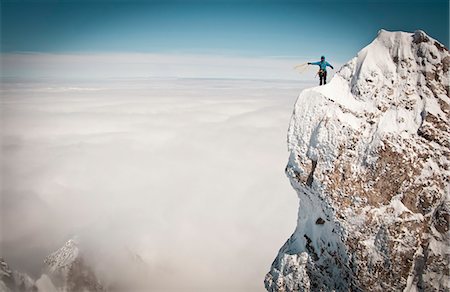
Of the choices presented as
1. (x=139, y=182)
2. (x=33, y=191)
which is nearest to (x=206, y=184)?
(x=139, y=182)

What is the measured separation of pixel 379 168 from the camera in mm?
17047

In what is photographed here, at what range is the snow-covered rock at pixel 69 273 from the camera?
6825cm

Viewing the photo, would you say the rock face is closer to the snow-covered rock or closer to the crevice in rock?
the crevice in rock

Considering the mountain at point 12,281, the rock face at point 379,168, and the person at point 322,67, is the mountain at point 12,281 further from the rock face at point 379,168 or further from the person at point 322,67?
the person at point 322,67

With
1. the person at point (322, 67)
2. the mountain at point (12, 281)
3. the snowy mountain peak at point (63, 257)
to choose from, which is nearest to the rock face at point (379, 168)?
the person at point (322, 67)

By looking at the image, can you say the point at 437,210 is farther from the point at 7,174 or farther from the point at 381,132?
the point at 7,174

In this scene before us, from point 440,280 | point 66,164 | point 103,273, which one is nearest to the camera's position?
point 440,280

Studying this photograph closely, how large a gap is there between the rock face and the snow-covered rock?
239 feet

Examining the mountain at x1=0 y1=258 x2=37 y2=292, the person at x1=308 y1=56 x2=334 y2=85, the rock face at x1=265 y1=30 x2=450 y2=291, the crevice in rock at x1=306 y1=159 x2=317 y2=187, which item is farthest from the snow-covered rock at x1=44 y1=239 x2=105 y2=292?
the person at x1=308 y1=56 x2=334 y2=85

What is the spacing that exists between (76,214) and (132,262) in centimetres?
5186

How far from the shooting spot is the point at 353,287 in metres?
17.3

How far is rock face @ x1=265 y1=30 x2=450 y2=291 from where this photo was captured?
16438 millimetres

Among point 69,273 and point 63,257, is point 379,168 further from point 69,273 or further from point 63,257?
point 63,257

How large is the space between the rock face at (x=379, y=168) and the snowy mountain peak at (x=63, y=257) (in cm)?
7833
